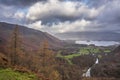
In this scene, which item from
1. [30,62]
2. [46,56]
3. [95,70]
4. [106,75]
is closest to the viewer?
[46,56]

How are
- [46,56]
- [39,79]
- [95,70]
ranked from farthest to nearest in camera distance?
[95,70]
[46,56]
[39,79]

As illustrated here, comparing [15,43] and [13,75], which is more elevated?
[15,43]

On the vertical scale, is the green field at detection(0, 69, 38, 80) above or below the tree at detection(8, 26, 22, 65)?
below

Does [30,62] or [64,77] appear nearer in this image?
[30,62]

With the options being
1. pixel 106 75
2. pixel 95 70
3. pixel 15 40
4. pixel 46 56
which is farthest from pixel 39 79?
pixel 95 70

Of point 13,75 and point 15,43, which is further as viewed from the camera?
point 15,43

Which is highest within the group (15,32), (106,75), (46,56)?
(15,32)

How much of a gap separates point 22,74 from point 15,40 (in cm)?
3372

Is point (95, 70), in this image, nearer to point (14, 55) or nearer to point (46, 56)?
point (46, 56)

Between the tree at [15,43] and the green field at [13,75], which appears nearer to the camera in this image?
the green field at [13,75]

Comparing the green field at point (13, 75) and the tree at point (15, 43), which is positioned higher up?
the tree at point (15, 43)

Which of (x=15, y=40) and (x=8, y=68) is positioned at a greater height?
(x=15, y=40)

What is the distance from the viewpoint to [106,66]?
553ft

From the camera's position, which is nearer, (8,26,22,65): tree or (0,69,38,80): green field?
(0,69,38,80): green field
